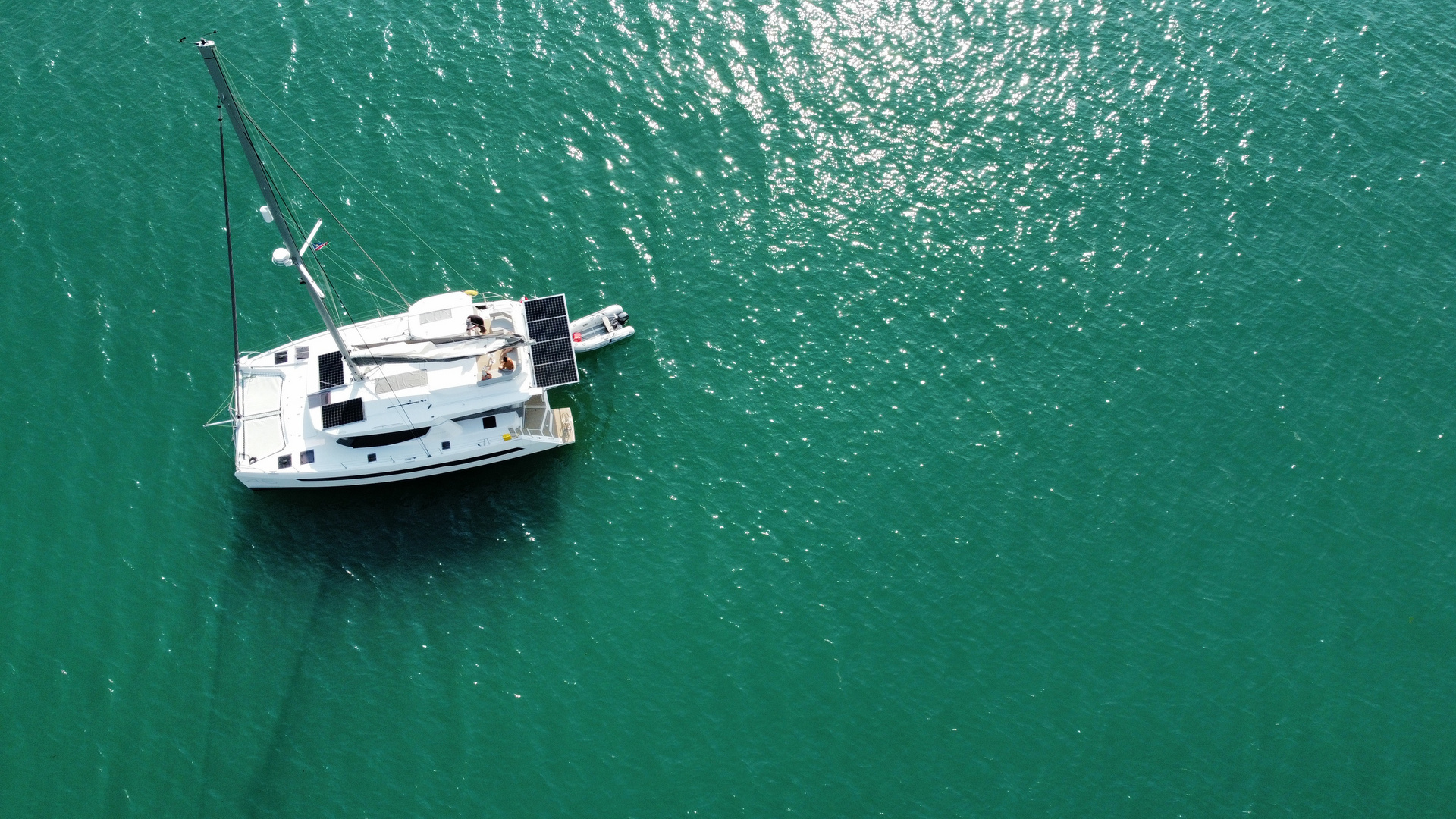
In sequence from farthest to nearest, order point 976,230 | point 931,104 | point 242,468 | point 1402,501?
1. point 931,104
2. point 976,230
3. point 1402,501
4. point 242,468

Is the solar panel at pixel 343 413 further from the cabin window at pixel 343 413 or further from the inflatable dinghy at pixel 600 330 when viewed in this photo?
the inflatable dinghy at pixel 600 330

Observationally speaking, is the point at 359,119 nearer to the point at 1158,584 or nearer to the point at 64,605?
the point at 64,605

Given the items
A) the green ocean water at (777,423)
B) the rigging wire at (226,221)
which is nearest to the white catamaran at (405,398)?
the rigging wire at (226,221)

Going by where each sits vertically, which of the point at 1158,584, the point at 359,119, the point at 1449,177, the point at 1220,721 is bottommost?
the point at 1220,721

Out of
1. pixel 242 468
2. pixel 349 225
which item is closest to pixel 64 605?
pixel 242 468

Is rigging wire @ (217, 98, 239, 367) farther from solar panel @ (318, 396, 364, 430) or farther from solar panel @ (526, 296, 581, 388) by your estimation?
solar panel @ (526, 296, 581, 388)
